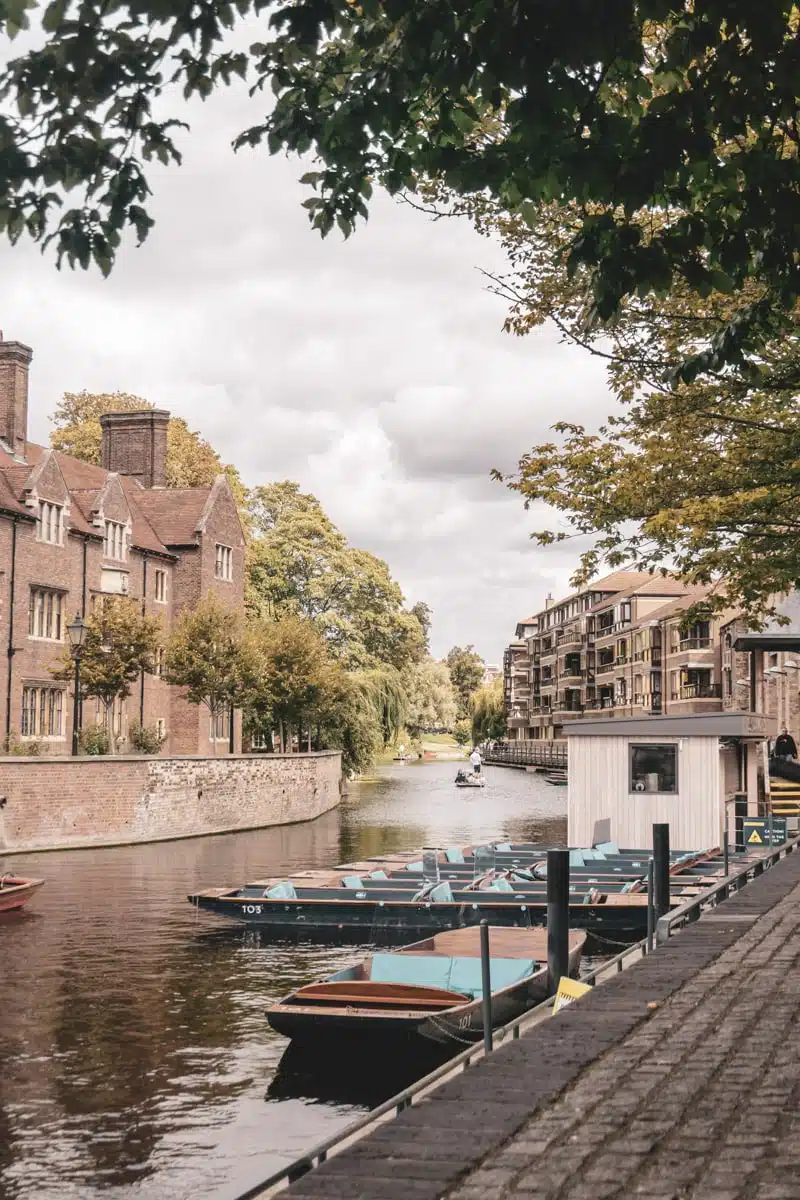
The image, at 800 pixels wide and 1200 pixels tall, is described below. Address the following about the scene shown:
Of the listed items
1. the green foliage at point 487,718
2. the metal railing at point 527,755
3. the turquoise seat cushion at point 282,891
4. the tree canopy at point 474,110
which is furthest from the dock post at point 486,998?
the green foliage at point 487,718

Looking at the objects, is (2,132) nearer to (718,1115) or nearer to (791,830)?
(718,1115)

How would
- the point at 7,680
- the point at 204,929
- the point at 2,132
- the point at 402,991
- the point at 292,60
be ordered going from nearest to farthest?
1. the point at 2,132
2. the point at 292,60
3. the point at 402,991
4. the point at 204,929
5. the point at 7,680

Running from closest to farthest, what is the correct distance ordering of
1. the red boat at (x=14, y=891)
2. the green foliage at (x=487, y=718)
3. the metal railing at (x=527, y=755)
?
1. the red boat at (x=14, y=891)
2. the metal railing at (x=527, y=755)
3. the green foliage at (x=487, y=718)

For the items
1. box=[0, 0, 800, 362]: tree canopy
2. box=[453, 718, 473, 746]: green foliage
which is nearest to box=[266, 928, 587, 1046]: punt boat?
box=[0, 0, 800, 362]: tree canopy

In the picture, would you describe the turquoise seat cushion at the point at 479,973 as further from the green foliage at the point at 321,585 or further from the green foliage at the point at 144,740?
the green foliage at the point at 321,585

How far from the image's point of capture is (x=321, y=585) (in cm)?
6419

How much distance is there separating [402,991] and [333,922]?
7.05 m

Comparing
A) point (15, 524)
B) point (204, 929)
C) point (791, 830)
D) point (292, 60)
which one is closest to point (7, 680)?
point (15, 524)

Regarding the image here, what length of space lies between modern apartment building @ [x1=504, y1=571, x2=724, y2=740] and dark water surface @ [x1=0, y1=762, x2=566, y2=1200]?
45582 millimetres

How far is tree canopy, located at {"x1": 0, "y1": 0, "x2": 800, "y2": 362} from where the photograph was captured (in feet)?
19.1

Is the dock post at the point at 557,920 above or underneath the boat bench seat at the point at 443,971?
above

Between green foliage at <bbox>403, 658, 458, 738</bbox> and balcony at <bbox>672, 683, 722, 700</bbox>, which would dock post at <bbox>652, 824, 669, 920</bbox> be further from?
balcony at <bbox>672, 683, 722, 700</bbox>

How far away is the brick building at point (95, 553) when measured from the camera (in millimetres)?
40000

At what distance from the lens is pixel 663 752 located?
26.7 metres
